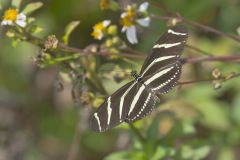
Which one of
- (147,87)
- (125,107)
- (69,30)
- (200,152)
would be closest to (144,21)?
(69,30)

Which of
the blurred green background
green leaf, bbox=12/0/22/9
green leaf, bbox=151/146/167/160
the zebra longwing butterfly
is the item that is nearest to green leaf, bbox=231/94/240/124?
the blurred green background

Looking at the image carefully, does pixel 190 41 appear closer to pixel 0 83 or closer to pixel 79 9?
pixel 79 9

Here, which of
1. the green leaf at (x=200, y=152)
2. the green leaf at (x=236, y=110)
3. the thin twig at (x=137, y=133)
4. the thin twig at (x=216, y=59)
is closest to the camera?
the thin twig at (x=216, y=59)

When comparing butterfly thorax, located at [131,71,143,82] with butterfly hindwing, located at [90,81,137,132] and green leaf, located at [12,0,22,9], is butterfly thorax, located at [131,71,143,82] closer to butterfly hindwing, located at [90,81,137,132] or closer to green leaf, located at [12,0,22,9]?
butterfly hindwing, located at [90,81,137,132]

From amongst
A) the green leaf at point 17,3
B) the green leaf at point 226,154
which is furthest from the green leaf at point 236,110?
the green leaf at point 17,3

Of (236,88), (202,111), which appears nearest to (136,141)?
(202,111)

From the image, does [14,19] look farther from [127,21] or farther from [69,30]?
[127,21]

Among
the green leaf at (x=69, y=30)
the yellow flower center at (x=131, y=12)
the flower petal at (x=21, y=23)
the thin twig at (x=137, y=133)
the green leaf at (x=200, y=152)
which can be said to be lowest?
the green leaf at (x=200, y=152)

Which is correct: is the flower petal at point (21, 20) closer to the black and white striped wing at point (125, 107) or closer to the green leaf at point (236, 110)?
the black and white striped wing at point (125, 107)
